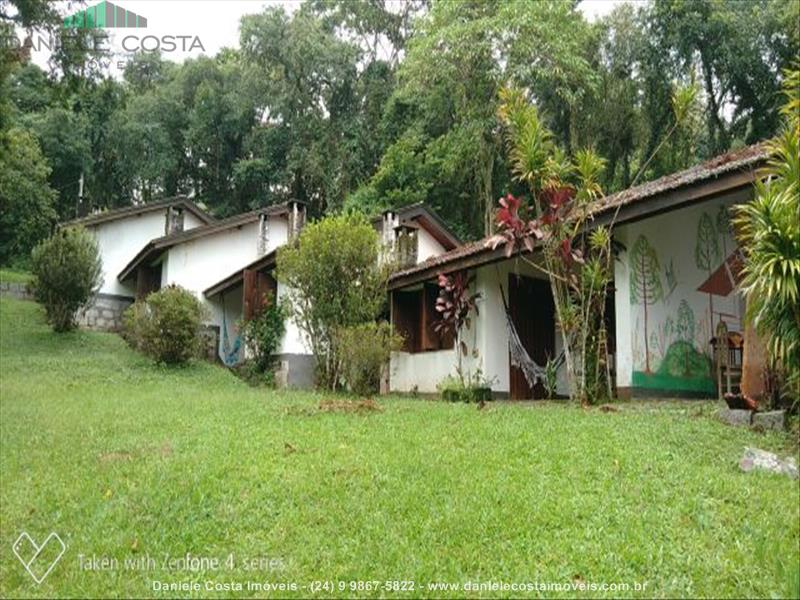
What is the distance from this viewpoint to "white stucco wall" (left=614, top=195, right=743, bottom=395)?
30.9 ft

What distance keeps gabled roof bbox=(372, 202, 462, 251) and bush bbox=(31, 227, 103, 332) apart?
297 inches

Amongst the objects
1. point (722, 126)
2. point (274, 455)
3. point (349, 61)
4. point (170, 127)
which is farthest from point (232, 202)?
point (274, 455)

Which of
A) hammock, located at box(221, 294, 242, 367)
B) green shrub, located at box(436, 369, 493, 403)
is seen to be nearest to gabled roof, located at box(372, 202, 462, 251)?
hammock, located at box(221, 294, 242, 367)

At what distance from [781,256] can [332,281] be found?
733 cm

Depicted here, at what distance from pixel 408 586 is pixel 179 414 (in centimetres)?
566

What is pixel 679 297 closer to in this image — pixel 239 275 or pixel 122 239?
pixel 239 275

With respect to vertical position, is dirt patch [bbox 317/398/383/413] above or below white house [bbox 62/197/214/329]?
below

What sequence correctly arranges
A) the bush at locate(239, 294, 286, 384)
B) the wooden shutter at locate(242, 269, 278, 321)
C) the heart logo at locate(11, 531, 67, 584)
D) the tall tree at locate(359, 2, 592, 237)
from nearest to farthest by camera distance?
the heart logo at locate(11, 531, 67, 584) → the bush at locate(239, 294, 286, 384) → the wooden shutter at locate(242, 269, 278, 321) → the tall tree at locate(359, 2, 592, 237)

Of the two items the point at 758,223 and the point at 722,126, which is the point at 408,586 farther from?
the point at 722,126

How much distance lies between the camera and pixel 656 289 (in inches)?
380

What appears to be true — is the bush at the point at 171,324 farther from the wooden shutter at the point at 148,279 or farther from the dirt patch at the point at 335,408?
the dirt patch at the point at 335,408

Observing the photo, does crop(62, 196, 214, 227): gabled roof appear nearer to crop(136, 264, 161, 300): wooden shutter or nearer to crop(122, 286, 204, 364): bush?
crop(136, 264, 161, 300): wooden shutter

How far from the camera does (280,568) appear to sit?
11.4 feet

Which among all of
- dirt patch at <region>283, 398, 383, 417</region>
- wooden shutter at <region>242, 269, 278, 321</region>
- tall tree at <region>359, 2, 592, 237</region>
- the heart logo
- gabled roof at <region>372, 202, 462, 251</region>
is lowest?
the heart logo
